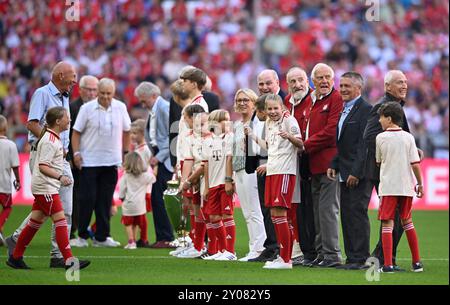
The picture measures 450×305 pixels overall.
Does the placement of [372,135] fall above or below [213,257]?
above

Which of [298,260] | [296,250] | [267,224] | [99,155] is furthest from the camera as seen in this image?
[99,155]

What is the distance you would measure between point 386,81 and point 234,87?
15.9 meters

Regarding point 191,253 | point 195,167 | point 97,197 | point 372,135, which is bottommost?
point 191,253

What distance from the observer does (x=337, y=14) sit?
29.9 metres

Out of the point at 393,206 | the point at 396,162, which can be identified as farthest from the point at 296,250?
the point at 396,162

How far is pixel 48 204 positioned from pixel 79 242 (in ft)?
13.4

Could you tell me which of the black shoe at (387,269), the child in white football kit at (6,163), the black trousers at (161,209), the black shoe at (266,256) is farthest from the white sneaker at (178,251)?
the black shoe at (387,269)

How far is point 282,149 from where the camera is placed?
450 inches

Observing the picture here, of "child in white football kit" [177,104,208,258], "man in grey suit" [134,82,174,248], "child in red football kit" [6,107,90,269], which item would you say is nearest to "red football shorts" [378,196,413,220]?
"child in white football kit" [177,104,208,258]

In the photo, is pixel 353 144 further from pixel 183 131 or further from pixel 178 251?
pixel 178 251

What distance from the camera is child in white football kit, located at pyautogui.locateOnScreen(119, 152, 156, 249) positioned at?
48.9ft

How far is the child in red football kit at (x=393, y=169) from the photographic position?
11.1 metres

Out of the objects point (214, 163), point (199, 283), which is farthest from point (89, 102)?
point (199, 283)

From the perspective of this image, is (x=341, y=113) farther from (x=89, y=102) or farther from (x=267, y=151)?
(x=89, y=102)
